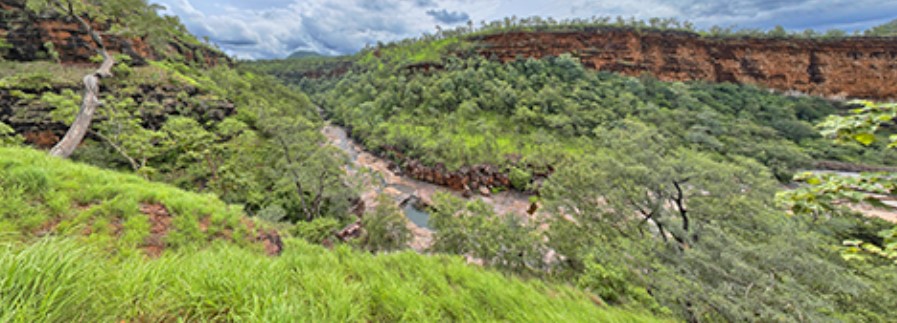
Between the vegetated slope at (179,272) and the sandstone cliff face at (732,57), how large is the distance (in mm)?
40097

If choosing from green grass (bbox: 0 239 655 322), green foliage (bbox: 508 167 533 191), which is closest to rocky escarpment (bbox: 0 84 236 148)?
green grass (bbox: 0 239 655 322)

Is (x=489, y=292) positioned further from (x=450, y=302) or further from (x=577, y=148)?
(x=577, y=148)

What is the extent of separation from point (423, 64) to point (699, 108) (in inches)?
1315

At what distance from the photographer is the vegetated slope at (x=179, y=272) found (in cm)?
132

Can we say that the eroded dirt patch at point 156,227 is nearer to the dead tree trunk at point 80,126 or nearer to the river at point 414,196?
the dead tree trunk at point 80,126

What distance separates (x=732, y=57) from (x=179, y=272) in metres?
55.6

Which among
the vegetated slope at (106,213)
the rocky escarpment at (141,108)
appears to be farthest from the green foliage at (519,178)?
the rocky escarpment at (141,108)

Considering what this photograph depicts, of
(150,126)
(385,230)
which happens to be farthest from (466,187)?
(150,126)

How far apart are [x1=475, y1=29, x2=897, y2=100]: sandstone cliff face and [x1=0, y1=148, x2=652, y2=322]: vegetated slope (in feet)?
132

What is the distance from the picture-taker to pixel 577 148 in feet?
84.2

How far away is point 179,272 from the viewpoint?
6.50 ft

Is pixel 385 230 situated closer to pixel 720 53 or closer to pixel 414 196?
pixel 414 196

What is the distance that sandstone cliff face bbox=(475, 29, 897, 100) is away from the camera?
34188 mm

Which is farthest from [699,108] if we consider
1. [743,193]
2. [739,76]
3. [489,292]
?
[489,292]
